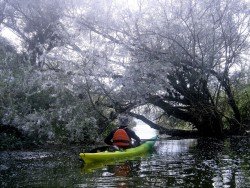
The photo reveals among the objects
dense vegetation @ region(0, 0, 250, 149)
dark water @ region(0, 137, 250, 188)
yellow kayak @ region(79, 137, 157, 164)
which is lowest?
dark water @ region(0, 137, 250, 188)

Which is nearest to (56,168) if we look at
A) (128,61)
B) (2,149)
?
(2,149)

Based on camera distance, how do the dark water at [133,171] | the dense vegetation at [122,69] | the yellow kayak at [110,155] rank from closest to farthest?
the dark water at [133,171], the yellow kayak at [110,155], the dense vegetation at [122,69]

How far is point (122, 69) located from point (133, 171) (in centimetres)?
907

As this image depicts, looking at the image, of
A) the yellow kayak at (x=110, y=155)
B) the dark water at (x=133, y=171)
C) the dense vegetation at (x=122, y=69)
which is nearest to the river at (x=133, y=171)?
the dark water at (x=133, y=171)

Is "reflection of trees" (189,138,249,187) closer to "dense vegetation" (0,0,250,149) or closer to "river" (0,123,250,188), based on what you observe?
"river" (0,123,250,188)

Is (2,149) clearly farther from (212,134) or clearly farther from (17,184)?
(212,134)

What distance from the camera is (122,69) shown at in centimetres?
1778

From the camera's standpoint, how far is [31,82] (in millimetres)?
16422

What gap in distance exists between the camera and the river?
7609mm

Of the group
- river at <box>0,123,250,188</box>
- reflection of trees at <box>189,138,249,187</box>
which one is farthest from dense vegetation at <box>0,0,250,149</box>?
reflection of trees at <box>189,138,249,187</box>

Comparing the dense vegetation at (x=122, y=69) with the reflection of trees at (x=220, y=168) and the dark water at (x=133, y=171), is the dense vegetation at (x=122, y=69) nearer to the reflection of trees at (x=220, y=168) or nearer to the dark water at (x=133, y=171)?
the dark water at (x=133, y=171)

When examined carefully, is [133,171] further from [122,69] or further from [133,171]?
[122,69]

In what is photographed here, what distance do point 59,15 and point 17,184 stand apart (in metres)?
13.0

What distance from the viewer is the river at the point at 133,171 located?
300 inches
